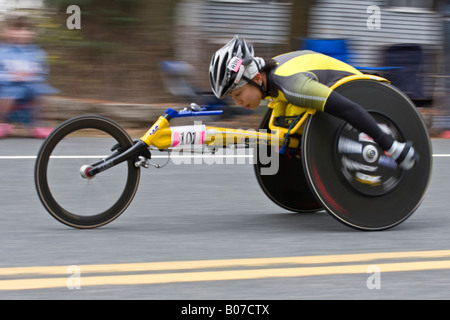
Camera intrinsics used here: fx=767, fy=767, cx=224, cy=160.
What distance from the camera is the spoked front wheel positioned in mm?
4719

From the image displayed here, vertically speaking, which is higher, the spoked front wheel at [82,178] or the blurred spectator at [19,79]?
the blurred spectator at [19,79]

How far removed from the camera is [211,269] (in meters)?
3.99

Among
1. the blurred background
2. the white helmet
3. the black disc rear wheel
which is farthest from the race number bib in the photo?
the blurred background

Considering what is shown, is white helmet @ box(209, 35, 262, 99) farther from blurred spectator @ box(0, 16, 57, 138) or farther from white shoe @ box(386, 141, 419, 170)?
blurred spectator @ box(0, 16, 57, 138)

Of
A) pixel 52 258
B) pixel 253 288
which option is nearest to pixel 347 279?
pixel 253 288

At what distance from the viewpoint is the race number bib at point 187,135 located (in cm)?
482

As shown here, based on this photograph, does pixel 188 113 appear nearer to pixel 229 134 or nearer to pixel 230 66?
pixel 229 134

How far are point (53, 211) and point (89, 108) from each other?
606cm

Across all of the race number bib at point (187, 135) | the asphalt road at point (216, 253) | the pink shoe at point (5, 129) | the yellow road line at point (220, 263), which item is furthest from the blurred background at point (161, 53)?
the yellow road line at point (220, 263)

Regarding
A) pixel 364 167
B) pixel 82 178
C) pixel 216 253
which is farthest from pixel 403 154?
pixel 82 178

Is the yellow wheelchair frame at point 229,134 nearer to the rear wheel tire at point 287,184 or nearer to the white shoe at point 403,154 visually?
the rear wheel tire at point 287,184

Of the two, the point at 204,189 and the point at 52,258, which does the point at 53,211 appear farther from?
the point at 204,189

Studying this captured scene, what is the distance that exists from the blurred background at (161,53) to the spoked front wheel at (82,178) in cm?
553

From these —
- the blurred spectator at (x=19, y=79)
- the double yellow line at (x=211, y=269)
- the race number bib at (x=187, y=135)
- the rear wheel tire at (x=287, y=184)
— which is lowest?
the double yellow line at (x=211, y=269)
